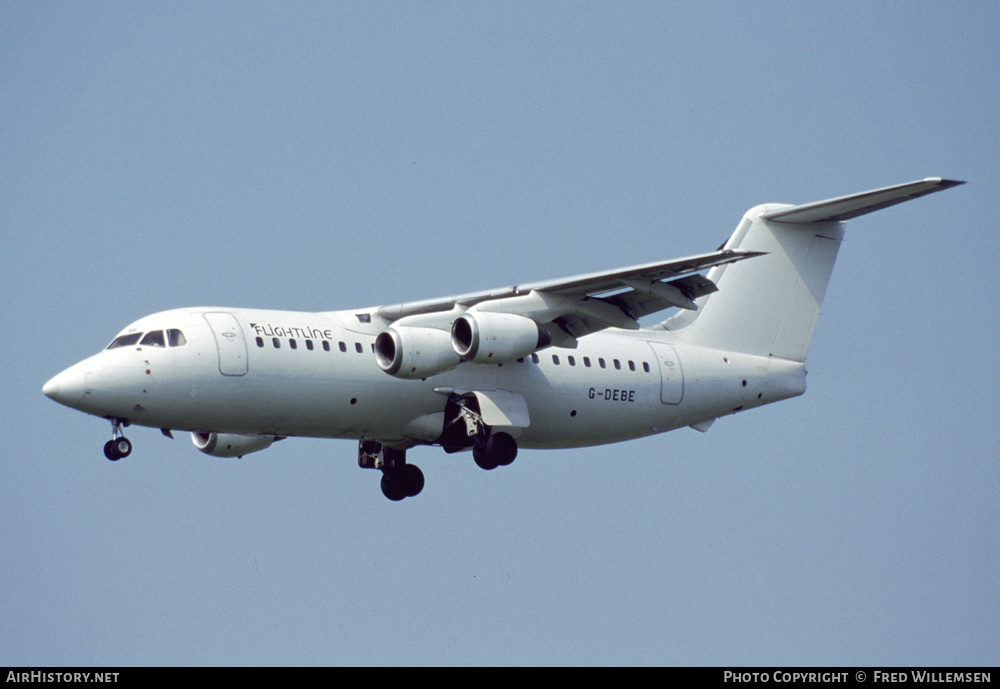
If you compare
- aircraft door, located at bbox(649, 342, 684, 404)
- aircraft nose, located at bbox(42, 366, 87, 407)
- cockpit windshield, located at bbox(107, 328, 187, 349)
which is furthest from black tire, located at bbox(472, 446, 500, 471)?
aircraft nose, located at bbox(42, 366, 87, 407)

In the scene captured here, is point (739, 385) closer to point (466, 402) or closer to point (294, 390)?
point (466, 402)

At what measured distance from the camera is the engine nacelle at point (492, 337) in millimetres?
19969

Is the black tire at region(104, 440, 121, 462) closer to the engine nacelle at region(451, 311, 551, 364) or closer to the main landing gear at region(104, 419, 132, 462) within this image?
the main landing gear at region(104, 419, 132, 462)

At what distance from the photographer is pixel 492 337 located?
20.0m

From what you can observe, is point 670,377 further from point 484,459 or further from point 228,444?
point 228,444

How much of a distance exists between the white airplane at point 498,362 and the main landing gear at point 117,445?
25 millimetres

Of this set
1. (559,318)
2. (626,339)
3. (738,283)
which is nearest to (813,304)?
(738,283)

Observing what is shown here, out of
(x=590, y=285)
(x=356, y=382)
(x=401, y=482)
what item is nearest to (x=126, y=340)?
(x=356, y=382)

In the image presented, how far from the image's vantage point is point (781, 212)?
78.0 feet

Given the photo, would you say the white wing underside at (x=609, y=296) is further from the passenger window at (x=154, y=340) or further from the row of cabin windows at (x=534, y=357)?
the passenger window at (x=154, y=340)
